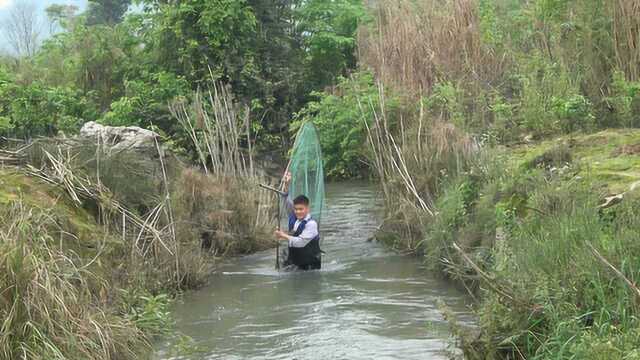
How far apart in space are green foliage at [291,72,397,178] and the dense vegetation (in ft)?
0.21

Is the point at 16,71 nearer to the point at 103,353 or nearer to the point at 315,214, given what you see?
the point at 315,214

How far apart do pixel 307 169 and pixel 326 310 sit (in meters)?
4.15

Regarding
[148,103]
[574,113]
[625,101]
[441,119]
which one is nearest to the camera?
[625,101]

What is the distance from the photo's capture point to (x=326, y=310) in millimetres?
9344

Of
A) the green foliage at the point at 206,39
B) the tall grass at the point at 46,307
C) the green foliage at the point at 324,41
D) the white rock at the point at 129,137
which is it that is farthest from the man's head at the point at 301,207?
the green foliage at the point at 324,41

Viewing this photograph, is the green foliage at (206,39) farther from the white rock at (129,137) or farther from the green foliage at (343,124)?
the white rock at (129,137)

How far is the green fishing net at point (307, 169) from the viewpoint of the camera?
42.7ft

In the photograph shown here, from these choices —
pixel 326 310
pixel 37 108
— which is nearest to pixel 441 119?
pixel 326 310

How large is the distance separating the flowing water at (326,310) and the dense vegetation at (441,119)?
0.45 m

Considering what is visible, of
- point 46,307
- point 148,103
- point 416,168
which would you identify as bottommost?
point 46,307

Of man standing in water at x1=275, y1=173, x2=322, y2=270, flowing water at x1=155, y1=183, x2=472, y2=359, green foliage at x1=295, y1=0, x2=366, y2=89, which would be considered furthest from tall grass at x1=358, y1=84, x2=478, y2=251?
green foliage at x1=295, y1=0, x2=366, y2=89

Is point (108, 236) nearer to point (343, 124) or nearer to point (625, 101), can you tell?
point (625, 101)

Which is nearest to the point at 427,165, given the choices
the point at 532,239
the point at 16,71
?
the point at 532,239

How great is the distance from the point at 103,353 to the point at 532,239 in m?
3.48
